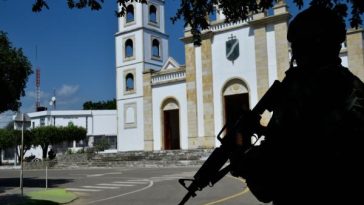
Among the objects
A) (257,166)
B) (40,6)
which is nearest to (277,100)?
(257,166)

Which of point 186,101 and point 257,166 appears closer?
point 257,166

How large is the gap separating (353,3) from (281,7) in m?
26.5

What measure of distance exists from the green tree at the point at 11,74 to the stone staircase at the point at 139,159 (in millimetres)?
13342

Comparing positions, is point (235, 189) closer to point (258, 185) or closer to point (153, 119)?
point (258, 185)

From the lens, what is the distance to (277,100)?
176 centimetres

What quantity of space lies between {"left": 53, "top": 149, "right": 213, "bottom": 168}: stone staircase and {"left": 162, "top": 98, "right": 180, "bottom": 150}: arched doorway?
9.47 ft

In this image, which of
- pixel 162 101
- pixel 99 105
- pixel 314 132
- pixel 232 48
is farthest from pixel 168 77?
pixel 99 105

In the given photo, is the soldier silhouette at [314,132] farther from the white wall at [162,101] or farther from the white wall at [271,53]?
the white wall at [162,101]

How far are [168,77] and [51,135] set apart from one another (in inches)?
750

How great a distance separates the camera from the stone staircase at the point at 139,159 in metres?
31.4

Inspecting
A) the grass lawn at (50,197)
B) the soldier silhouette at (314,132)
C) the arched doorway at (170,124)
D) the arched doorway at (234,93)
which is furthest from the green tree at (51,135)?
the soldier silhouette at (314,132)

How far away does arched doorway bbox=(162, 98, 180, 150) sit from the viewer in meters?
38.4

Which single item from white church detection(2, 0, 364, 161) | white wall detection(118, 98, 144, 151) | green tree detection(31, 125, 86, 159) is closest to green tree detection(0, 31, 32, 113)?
white church detection(2, 0, 364, 161)

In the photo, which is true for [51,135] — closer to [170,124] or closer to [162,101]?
[170,124]
